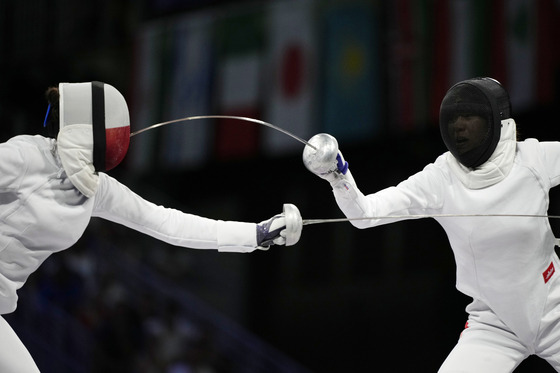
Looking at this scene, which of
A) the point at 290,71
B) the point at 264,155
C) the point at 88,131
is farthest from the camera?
the point at 264,155

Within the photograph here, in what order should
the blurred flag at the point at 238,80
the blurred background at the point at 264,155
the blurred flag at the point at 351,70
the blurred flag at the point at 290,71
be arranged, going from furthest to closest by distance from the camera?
the blurred flag at the point at 238,80 < the blurred flag at the point at 290,71 < the blurred flag at the point at 351,70 < the blurred background at the point at 264,155

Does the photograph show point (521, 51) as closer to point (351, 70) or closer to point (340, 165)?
point (351, 70)

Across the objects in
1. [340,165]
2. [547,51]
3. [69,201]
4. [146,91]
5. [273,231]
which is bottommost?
[273,231]

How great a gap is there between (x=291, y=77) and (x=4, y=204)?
15.0 feet

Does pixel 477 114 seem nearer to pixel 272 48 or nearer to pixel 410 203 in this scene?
pixel 410 203

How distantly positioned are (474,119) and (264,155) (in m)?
4.43

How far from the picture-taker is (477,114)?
98.1 inches

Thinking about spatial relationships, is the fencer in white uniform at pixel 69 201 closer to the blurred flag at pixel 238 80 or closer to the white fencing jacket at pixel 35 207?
the white fencing jacket at pixel 35 207

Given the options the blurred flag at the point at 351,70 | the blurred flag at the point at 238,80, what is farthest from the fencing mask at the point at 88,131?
the blurred flag at the point at 238,80

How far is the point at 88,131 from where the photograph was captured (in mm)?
2361

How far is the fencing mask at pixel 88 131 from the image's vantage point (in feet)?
7.64

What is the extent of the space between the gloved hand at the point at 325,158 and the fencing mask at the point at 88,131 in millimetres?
608

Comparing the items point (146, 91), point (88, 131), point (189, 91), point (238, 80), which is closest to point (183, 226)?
point (88, 131)

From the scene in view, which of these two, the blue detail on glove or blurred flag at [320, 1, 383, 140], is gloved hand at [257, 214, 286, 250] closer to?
the blue detail on glove
